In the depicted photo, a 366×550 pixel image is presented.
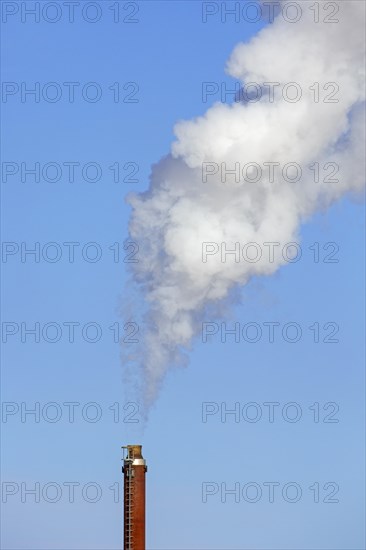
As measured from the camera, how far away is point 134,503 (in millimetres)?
78438

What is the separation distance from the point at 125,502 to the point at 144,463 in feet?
8.81

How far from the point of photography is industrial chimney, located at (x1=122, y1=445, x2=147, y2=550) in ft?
257

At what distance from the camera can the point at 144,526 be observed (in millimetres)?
78750

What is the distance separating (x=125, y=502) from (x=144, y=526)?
1800 mm

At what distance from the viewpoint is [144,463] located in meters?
80.0

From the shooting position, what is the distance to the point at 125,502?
7875 cm

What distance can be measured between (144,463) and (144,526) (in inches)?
147

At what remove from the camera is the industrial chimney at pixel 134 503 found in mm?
78250
